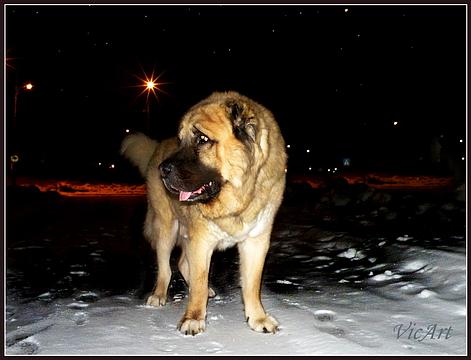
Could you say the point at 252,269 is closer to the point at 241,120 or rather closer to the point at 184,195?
the point at 184,195

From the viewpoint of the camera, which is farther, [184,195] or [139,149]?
[139,149]

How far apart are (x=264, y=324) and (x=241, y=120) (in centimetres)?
158

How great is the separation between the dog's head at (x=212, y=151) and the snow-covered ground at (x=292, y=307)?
43.2 inches

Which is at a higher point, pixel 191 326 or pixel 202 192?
pixel 202 192

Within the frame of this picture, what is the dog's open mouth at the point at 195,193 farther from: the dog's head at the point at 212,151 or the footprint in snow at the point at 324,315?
the footprint in snow at the point at 324,315

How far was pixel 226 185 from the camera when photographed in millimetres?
3352

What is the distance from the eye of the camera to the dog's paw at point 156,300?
3891 millimetres

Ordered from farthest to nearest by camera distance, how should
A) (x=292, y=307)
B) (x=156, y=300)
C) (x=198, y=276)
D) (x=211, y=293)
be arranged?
(x=211, y=293) → (x=156, y=300) → (x=292, y=307) → (x=198, y=276)

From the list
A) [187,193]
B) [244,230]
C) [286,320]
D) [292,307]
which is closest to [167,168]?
[187,193]

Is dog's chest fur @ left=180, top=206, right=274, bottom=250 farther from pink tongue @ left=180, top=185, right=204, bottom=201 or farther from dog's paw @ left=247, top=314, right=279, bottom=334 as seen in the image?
dog's paw @ left=247, top=314, right=279, bottom=334

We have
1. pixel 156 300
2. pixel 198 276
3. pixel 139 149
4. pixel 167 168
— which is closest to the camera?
A: pixel 167 168

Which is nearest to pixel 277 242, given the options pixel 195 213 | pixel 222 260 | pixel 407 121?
pixel 222 260

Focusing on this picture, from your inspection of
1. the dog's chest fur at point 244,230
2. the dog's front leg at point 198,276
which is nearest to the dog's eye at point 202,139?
the dog's chest fur at point 244,230

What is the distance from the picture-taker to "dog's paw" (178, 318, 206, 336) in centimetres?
319
